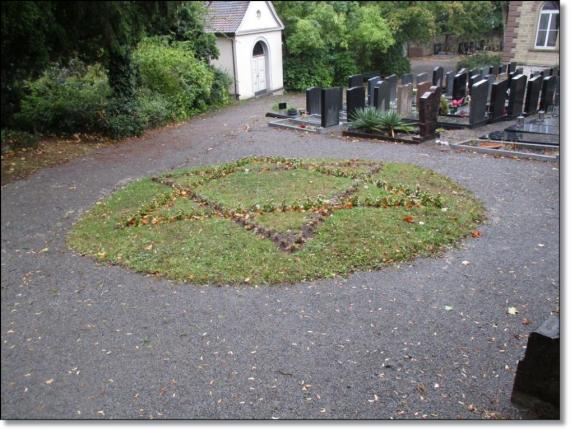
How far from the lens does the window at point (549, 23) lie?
308 cm

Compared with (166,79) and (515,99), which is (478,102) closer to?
(515,99)

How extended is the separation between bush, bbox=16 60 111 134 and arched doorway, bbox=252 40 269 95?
599cm

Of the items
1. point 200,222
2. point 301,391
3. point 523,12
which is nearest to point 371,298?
point 301,391

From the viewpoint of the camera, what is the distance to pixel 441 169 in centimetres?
602

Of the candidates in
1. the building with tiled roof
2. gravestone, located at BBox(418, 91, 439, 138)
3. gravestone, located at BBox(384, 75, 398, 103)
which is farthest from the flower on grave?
the building with tiled roof

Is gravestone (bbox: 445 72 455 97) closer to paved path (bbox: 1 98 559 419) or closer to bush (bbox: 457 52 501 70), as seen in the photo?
bush (bbox: 457 52 501 70)

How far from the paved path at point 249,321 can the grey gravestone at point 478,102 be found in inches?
235

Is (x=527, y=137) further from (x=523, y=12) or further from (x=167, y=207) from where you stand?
(x=167, y=207)

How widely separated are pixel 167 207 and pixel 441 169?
435 centimetres

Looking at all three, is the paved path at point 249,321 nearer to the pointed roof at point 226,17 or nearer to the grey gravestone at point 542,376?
the grey gravestone at point 542,376

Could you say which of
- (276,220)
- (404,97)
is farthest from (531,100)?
(276,220)

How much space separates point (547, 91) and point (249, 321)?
9239 mm

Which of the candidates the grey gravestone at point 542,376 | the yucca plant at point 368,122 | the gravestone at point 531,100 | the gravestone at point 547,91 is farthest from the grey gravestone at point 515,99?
the grey gravestone at point 542,376

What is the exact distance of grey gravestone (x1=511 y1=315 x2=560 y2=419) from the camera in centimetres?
274
